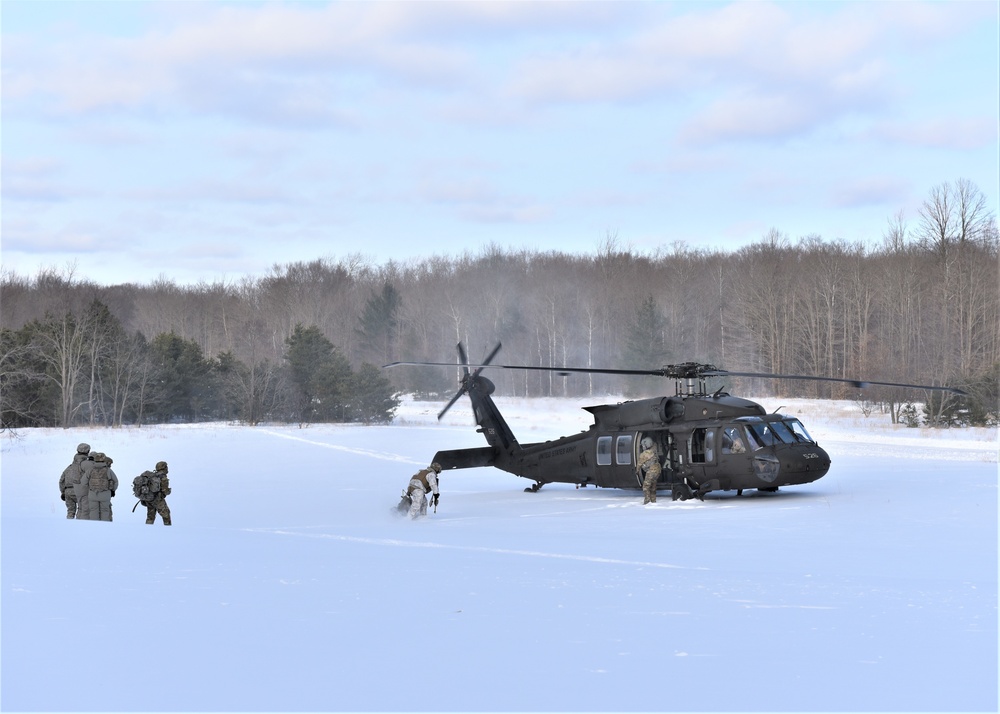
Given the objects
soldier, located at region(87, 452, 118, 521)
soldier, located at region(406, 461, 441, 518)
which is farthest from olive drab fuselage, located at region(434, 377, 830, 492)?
soldier, located at region(87, 452, 118, 521)

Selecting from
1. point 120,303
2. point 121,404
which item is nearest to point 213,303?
point 120,303

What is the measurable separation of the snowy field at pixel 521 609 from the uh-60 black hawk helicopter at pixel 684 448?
0.58m

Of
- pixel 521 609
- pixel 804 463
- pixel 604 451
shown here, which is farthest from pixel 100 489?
pixel 804 463

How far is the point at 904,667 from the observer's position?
672 cm

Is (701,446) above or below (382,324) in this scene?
below

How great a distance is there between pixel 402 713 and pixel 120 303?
104 metres

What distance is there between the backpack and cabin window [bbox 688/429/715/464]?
31.8 feet

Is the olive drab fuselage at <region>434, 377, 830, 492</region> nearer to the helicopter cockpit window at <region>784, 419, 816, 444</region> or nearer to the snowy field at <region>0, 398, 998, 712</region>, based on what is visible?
the helicopter cockpit window at <region>784, 419, 816, 444</region>

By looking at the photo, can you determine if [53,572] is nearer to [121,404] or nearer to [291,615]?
[291,615]

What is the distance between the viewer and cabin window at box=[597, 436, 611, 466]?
19.2 meters

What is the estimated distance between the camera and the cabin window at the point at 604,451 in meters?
Result: 19.2

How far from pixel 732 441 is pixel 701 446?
0.67 meters

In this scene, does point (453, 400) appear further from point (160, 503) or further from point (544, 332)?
point (544, 332)

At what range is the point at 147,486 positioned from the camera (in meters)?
15.7
